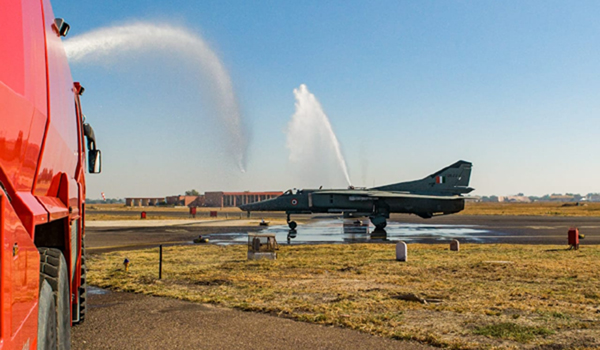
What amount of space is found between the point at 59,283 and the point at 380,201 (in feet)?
91.0

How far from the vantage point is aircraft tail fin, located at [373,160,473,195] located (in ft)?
108

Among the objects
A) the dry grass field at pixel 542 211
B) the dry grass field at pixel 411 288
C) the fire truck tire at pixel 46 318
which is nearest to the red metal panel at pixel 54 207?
the fire truck tire at pixel 46 318

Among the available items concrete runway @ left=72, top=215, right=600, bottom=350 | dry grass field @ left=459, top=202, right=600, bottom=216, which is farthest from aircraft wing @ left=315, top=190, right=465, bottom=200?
dry grass field @ left=459, top=202, right=600, bottom=216

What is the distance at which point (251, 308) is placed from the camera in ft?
30.5

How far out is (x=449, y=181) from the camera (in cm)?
3288

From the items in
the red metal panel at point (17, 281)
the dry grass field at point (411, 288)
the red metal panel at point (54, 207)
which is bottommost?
the dry grass field at point (411, 288)

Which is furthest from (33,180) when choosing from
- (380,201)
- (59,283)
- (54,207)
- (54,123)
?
(380,201)

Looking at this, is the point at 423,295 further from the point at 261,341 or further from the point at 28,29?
the point at 28,29

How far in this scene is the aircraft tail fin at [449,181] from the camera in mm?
32781

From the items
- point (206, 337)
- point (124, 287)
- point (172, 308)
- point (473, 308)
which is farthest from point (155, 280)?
point (473, 308)

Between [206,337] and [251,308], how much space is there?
1.92 metres

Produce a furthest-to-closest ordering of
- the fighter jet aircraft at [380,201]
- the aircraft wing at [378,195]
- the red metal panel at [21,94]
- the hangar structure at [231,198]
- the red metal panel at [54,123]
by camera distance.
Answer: the hangar structure at [231,198], the fighter jet aircraft at [380,201], the aircraft wing at [378,195], the red metal panel at [54,123], the red metal panel at [21,94]

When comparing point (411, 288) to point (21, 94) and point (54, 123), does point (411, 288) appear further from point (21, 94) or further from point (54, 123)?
point (21, 94)

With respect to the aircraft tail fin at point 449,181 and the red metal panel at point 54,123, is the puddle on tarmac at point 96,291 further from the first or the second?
the aircraft tail fin at point 449,181
